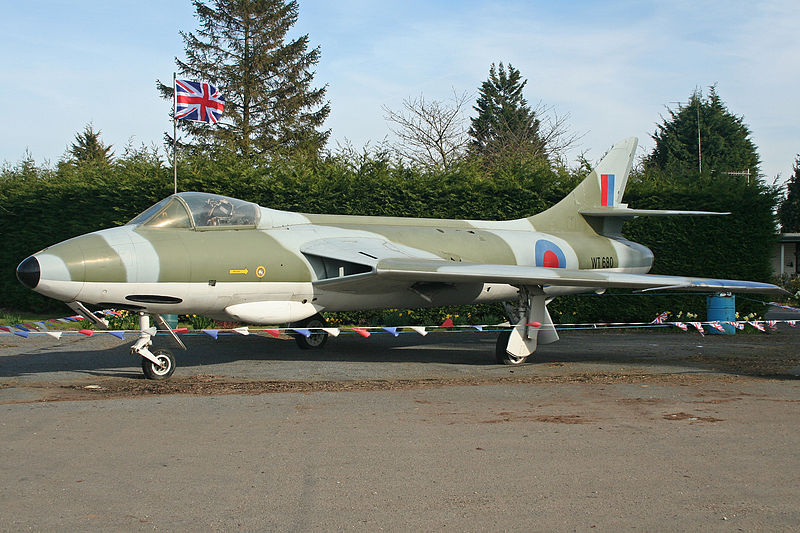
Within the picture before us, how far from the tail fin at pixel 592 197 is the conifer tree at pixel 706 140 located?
36.4 metres

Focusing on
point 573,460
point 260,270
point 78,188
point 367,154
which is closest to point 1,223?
point 78,188

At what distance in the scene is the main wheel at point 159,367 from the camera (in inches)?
379

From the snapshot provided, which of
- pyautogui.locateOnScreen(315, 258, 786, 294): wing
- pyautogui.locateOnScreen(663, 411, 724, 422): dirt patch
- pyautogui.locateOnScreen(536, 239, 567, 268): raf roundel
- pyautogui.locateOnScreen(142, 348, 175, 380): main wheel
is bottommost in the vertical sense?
pyautogui.locateOnScreen(663, 411, 724, 422): dirt patch

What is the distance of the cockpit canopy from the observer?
10.1 meters

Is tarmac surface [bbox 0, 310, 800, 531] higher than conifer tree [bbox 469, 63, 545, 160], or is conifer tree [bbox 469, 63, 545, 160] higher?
conifer tree [bbox 469, 63, 545, 160]

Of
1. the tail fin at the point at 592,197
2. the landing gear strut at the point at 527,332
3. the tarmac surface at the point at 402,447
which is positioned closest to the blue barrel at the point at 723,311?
the tail fin at the point at 592,197

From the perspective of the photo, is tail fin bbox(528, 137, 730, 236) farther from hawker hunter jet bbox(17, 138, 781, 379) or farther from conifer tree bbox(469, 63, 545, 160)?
conifer tree bbox(469, 63, 545, 160)

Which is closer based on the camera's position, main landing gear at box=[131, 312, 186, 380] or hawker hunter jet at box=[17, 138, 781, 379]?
hawker hunter jet at box=[17, 138, 781, 379]

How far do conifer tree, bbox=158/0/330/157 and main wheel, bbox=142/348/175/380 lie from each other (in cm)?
2783

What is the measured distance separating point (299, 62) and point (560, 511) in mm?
37586

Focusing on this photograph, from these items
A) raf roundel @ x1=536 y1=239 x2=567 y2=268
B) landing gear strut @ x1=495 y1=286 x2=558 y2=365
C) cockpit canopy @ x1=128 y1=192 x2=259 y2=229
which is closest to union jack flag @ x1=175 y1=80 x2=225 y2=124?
cockpit canopy @ x1=128 y1=192 x2=259 y2=229

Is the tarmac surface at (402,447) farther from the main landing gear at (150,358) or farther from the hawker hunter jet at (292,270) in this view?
the hawker hunter jet at (292,270)

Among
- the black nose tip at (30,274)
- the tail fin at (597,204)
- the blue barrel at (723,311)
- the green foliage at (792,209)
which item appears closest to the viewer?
the black nose tip at (30,274)

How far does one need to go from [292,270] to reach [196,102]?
31.9 feet
